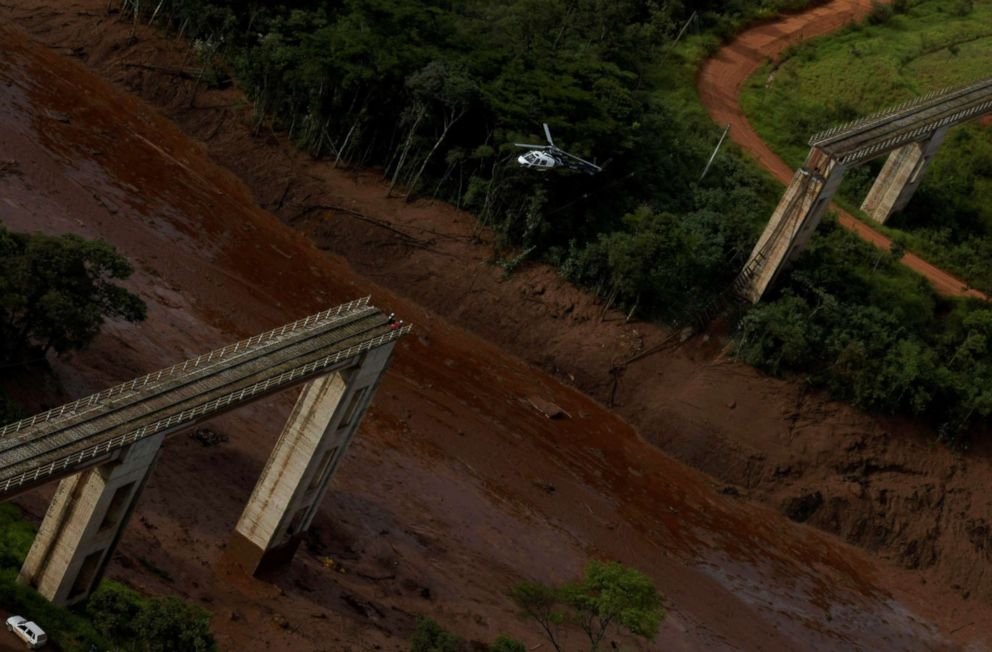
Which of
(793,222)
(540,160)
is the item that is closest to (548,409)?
(540,160)

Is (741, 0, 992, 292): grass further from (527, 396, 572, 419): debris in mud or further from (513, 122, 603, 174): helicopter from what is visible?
(527, 396, 572, 419): debris in mud

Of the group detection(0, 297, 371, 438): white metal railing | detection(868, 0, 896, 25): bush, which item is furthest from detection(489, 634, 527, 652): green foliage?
detection(868, 0, 896, 25): bush

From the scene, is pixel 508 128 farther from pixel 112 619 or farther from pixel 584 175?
pixel 112 619

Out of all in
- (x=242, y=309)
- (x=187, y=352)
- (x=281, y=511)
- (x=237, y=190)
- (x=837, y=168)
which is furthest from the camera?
(x=237, y=190)

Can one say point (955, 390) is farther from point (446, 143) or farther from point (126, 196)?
point (126, 196)

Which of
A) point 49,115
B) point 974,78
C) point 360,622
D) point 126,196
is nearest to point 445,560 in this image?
point 360,622

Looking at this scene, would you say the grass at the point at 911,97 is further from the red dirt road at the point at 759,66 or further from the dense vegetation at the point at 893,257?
the red dirt road at the point at 759,66

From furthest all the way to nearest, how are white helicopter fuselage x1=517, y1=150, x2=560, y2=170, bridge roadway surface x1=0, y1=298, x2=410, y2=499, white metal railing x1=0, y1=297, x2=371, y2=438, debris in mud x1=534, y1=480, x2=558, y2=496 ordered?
white helicopter fuselage x1=517, y1=150, x2=560, y2=170
debris in mud x1=534, y1=480, x2=558, y2=496
white metal railing x1=0, y1=297, x2=371, y2=438
bridge roadway surface x1=0, y1=298, x2=410, y2=499
